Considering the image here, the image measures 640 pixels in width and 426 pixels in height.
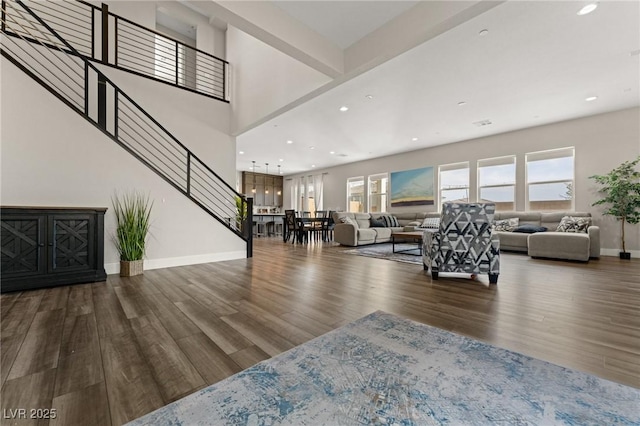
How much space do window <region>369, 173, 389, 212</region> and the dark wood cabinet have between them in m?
8.45

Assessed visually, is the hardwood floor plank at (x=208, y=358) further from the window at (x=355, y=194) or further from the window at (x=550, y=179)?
the window at (x=355, y=194)

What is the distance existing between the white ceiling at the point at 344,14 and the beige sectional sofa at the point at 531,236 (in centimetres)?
443

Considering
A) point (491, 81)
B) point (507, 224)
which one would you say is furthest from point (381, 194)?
point (491, 81)

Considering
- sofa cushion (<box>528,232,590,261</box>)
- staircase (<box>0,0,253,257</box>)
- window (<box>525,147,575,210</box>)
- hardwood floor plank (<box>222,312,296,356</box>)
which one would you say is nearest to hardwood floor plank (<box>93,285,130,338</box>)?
hardwood floor plank (<box>222,312,296,356</box>)

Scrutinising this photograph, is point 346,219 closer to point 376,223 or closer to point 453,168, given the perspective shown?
point 376,223

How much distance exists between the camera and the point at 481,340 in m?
1.67

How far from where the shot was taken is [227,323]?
1913mm

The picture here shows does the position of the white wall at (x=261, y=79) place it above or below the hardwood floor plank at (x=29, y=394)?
above

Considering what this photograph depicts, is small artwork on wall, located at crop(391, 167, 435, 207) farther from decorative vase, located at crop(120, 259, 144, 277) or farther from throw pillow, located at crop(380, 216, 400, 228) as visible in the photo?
decorative vase, located at crop(120, 259, 144, 277)

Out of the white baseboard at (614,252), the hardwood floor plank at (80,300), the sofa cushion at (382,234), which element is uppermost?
the sofa cushion at (382,234)

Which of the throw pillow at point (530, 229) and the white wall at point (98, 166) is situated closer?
the white wall at point (98, 166)

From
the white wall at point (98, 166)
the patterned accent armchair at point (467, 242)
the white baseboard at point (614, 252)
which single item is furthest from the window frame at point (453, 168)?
the white wall at point (98, 166)

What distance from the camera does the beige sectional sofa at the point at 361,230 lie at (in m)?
6.73

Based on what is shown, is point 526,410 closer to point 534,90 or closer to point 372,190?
point 534,90
